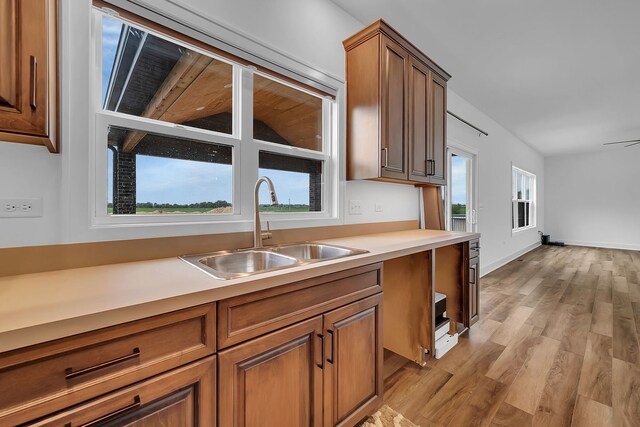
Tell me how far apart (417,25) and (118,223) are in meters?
2.71

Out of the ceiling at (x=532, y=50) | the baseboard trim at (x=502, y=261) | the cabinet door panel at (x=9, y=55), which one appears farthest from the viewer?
the baseboard trim at (x=502, y=261)

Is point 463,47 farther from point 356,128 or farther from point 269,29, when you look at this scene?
point 269,29

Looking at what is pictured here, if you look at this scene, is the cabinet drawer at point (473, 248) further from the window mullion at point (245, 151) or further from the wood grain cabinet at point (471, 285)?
the window mullion at point (245, 151)

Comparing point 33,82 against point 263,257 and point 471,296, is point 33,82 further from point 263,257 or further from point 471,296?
point 471,296

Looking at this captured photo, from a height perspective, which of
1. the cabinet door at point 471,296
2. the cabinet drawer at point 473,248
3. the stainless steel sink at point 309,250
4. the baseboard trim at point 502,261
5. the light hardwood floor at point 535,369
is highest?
the stainless steel sink at point 309,250

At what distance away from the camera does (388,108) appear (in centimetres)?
208

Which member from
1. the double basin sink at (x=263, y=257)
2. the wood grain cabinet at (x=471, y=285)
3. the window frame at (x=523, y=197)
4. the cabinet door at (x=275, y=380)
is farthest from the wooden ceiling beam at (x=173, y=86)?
the window frame at (x=523, y=197)

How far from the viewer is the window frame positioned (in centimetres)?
621

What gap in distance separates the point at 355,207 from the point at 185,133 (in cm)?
138

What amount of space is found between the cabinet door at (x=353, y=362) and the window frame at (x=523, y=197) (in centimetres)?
576

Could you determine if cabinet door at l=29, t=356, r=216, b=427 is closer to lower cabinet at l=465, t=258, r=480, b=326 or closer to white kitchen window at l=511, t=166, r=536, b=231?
lower cabinet at l=465, t=258, r=480, b=326

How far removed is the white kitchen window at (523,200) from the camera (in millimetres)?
6355

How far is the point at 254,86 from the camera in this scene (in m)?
1.80

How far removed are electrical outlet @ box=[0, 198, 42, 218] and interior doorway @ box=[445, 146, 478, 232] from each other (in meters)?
3.98
